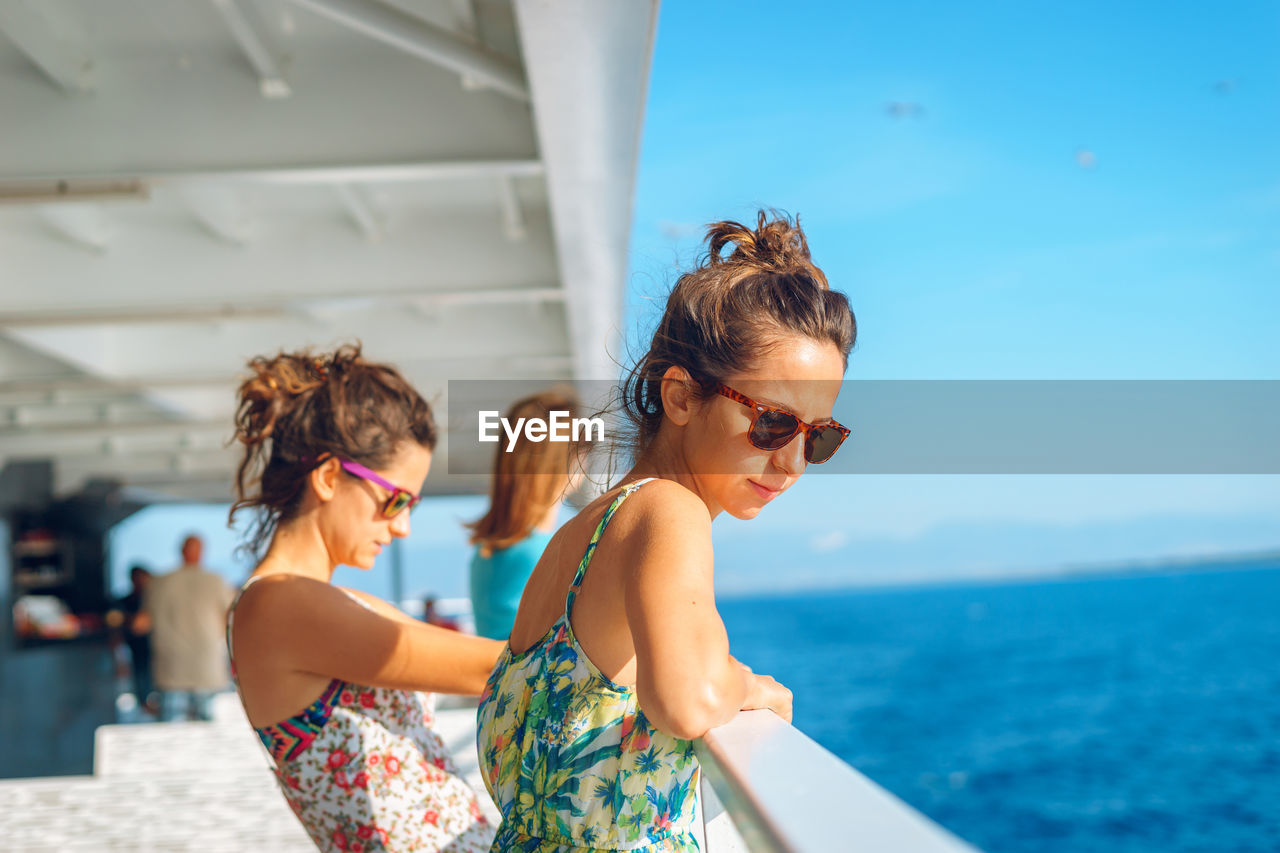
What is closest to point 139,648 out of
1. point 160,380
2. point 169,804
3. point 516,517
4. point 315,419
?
point 160,380

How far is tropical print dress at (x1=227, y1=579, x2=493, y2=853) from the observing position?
1.62 m

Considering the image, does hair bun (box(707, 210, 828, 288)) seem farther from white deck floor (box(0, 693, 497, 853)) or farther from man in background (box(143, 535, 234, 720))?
man in background (box(143, 535, 234, 720))

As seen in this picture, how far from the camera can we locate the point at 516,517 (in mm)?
2887

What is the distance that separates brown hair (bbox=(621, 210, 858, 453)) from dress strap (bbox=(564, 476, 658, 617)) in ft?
0.60

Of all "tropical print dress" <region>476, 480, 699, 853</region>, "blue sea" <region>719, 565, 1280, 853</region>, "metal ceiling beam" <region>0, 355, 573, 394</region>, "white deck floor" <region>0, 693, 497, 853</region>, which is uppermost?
"metal ceiling beam" <region>0, 355, 573, 394</region>

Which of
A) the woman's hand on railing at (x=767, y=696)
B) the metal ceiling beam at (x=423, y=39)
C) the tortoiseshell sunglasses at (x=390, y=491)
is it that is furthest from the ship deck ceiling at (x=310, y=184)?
the woman's hand on railing at (x=767, y=696)

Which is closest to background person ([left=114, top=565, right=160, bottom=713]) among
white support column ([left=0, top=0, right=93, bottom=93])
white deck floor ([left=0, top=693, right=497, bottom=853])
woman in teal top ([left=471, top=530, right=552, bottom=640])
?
white deck floor ([left=0, top=693, right=497, bottom=853])

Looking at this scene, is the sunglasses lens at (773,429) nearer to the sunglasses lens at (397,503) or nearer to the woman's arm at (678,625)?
the woman's arm at (678,625)

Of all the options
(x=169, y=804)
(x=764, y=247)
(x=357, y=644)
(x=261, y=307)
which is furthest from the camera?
(x=261, y=307)

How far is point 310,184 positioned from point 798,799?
4.21 metres

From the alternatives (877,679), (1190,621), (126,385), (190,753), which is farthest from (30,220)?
(1190,621)

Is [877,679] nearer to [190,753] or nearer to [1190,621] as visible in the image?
[1190,621]

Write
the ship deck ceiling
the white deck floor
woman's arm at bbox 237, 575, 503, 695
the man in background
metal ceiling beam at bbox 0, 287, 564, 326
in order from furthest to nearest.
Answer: the man in background → metal ceiling beam at bbox 0, 287, 564, 326 → the white deck floor → the ship deck ceiling → woman's arm at bbox 237, 575, 503, 695

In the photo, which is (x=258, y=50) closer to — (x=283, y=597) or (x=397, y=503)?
(x=397, y=503)
